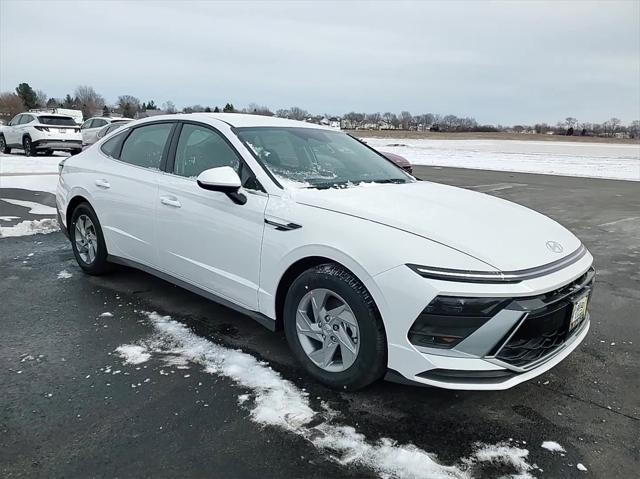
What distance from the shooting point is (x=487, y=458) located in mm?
2480

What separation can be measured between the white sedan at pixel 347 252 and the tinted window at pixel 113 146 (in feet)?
0.75

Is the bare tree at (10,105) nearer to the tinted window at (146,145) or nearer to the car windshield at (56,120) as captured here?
the car windshield at (56,120)

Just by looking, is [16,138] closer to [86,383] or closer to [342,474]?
[86,383]

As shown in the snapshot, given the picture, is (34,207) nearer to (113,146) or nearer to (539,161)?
(113,146)

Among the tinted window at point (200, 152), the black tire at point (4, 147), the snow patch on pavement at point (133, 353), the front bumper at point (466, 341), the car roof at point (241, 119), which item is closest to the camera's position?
the front bumper at point (466, 341)

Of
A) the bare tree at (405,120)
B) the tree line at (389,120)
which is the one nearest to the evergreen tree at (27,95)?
the tree line at (389,120)

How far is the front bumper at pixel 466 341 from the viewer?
2.52 m

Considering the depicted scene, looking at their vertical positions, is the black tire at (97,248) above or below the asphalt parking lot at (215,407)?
above

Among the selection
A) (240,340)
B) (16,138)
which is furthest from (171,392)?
(16,138)

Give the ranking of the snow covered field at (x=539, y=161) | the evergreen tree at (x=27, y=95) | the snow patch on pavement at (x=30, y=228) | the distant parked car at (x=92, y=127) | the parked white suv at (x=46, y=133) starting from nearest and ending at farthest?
1. the snow patch on pavement at (x=30, y=228)
2. the parked white suv at (x=46, y=133)
3. the distant parked car at (x=92, y=127)
4. the snow covered field at (x=539, y=161)
5. the evergreen tree at (x=27, y=95)

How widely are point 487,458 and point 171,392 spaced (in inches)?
69.1

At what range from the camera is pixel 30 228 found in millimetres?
7023

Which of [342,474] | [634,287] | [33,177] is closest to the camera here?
[342,474]

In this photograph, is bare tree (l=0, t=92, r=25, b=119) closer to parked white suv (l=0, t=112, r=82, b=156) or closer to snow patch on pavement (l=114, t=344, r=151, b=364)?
parked white suv (l=0, t=112, r=82, b=156)
